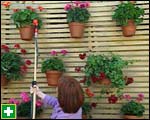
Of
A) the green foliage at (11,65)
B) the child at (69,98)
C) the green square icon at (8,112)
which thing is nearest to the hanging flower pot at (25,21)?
the green foliage at (11,65)

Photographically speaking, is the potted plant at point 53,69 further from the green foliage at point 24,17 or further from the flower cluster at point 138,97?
the flower cluster at point 138,97

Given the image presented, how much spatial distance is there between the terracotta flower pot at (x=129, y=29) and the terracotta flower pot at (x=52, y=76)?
3.57ft

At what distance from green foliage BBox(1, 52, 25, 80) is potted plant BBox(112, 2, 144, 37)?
154cm

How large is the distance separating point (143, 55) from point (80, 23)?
3.31 ft

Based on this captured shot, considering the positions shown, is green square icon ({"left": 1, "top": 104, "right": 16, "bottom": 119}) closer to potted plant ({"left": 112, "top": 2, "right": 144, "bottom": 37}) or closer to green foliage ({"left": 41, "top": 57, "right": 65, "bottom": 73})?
green foliage ({"left": 41, "top": 57, "right": 65, "bottom": 73})

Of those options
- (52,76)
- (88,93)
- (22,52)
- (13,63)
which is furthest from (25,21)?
(88,93)

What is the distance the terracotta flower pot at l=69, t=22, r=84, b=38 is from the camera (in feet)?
17.8

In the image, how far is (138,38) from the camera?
5.51 meters

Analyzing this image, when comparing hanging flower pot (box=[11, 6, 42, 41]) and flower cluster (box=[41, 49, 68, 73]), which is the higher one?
hanging flower pot (box=[11, 6, 42, 41])

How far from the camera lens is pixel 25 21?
18.1 feet

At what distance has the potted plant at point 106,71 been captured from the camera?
A: 519cm

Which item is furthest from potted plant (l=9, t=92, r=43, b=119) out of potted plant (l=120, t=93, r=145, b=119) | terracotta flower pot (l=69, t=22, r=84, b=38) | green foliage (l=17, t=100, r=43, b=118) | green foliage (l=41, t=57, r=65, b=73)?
potted plant (l=120, t=93, r=145, b=119)

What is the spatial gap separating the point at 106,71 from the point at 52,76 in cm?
78

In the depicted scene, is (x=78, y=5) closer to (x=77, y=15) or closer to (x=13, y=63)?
(x=77, y=15)
